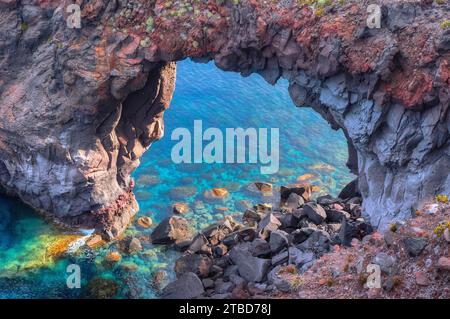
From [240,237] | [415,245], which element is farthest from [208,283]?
[415,245]

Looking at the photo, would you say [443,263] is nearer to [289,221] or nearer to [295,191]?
[289,221]

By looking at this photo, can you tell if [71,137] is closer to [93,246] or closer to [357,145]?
[93,246]

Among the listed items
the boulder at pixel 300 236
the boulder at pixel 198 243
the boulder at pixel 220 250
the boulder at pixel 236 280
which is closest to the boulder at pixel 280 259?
the boulder at pixel 300 236

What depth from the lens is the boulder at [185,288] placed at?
28.4m

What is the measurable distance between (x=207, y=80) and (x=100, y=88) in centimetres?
3001

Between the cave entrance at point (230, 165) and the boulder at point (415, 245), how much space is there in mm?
19751

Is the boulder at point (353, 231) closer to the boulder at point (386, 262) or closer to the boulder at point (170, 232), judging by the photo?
the boulder at point (386, 262)

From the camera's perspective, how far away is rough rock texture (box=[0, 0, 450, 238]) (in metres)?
24.9

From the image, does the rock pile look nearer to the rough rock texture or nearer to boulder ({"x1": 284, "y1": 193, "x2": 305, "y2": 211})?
boulder ({"x1": 284, "y1": 193, "x2": 305, "y2": 211})

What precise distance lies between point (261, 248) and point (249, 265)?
1.80 m

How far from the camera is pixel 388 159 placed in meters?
26.3

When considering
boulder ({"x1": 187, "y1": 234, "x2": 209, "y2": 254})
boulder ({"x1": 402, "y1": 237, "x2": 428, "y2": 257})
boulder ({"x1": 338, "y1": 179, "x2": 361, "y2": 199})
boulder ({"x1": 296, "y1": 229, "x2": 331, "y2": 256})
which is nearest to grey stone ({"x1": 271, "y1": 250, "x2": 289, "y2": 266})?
boulder ({"x1": 296, "y1": 229, "x2": 331, "y2": 256})

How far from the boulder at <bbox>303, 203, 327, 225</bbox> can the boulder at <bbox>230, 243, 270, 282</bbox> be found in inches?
230
